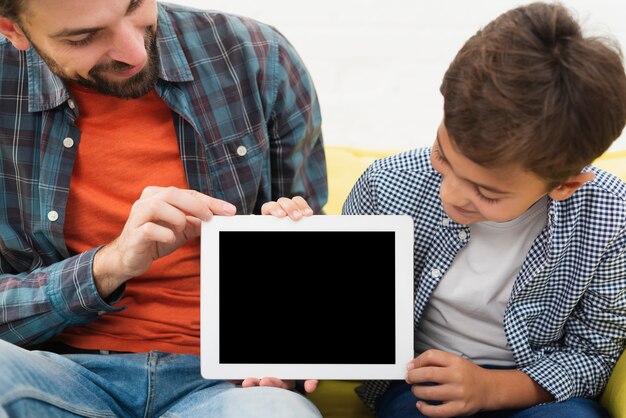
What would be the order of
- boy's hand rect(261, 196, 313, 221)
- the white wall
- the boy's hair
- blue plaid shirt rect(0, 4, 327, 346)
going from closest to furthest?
the boy's hair < boy's hand rect(261, 196, 313, 221) < blue plaid shirt rect(0, 4, 327, 346) < the white wall

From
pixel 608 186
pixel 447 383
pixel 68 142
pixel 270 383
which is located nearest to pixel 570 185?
pixel 608 186

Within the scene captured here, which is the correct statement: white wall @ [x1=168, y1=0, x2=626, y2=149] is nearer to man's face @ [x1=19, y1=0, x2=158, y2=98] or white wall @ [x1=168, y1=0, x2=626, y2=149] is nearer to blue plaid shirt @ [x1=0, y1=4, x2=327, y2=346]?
blue plaid shirt @ [x1=0, y1=4, x2=327, y2=346]

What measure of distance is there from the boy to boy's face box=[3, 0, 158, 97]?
336 mm

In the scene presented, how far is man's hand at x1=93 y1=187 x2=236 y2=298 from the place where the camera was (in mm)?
1036

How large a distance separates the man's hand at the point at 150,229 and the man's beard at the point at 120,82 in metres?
0.15

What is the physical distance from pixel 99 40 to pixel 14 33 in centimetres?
12

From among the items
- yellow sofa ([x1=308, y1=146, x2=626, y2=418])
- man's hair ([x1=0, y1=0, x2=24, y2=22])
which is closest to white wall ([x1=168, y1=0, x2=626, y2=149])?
yellow sofa ([x1=308, y1=146, x2=626, y2=418])

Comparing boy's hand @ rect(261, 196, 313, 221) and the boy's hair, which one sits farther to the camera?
boy's hand @ rect(261, 196, 313, 221)

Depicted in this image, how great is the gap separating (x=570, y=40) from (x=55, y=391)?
2.31ft

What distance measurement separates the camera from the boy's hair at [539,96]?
0.92 meters

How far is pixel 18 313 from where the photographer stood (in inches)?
44.8

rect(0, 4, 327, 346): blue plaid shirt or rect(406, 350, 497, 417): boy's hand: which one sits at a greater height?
rect(0, 4, 327, 346): blue plaid shirt

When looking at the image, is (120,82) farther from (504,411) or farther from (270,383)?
(504,411)

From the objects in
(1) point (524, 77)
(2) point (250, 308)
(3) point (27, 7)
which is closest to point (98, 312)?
(2) point (250, 308)
